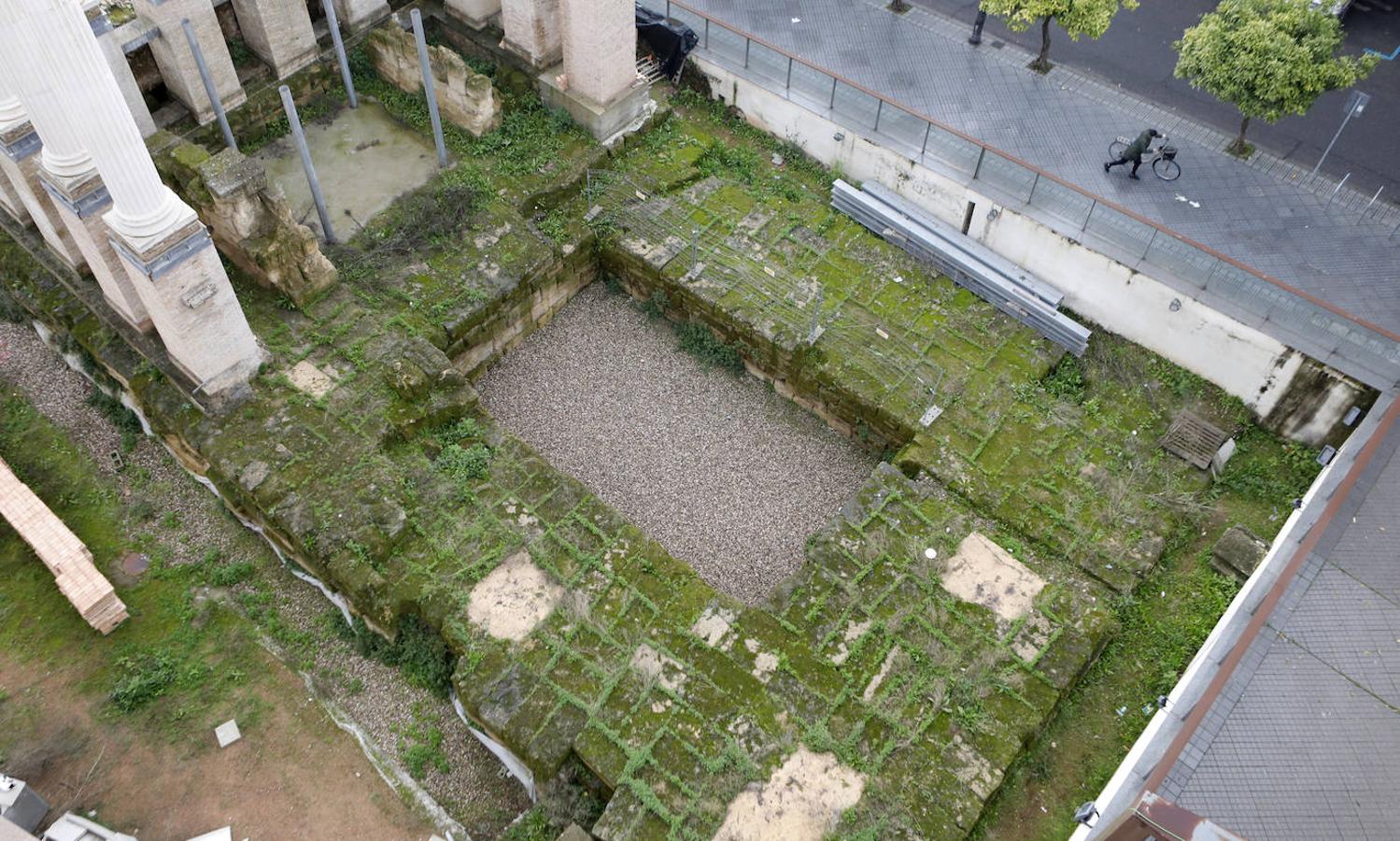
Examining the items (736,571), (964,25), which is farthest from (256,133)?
(964,25)

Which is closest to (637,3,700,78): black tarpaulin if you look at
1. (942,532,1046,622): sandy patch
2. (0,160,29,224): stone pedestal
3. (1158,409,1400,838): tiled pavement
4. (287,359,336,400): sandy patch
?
(287,359,336,400): sandy patch

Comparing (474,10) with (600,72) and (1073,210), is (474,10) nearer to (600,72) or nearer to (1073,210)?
(600,72)

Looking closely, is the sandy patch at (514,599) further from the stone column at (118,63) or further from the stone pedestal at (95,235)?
the stone column at (118,63)

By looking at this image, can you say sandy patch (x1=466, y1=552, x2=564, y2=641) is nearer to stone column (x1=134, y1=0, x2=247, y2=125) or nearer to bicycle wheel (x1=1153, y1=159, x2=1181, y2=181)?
stone column (x1=134, y1=0, x2=247, y2=125)

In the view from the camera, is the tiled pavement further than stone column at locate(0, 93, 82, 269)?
No

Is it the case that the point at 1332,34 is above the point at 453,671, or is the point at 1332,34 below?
above

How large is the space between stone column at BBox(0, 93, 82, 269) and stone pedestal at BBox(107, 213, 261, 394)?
84.4 inches

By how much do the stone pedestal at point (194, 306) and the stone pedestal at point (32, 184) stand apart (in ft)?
7.00

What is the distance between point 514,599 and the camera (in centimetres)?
1398

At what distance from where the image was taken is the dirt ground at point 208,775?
13016 millimetres

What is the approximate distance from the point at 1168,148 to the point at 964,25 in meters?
6.49

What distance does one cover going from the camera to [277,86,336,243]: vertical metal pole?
52.6 ft

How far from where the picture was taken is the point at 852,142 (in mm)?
19828

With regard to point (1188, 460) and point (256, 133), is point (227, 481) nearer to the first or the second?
point (256, 133)
